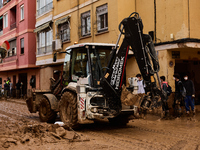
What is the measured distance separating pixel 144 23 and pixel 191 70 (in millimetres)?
4175

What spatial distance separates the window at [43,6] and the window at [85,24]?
479 cm

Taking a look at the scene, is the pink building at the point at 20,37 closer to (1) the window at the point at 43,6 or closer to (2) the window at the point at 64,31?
(1) the window at the point at 43,6

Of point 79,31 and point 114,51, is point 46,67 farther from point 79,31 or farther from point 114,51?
point 114,51

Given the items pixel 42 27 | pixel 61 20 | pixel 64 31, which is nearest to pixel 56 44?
pixel 64 31

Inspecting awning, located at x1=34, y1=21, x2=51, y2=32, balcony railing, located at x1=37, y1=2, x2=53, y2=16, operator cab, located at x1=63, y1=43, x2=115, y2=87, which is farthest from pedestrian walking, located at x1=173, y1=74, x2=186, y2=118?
balcony railing, located at x1=37, y1=2, x2=53, y2=16

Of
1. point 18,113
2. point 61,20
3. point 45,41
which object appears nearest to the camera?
point 18,113

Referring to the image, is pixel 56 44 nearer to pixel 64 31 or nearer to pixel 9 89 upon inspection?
pixel 64 31

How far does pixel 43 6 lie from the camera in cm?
2389

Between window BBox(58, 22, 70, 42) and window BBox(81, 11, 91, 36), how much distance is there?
75.7 inches

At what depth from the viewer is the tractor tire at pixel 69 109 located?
8.57 m

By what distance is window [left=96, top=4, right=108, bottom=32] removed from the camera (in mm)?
17000

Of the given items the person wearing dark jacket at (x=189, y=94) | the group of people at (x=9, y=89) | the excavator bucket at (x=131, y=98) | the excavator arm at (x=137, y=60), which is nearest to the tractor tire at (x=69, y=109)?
the excavator arm at (x=137, y=60)

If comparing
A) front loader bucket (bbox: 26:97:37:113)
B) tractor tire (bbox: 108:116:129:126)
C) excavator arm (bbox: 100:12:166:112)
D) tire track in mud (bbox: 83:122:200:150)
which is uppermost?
excavator arm (bbox: 100:12:166:112)

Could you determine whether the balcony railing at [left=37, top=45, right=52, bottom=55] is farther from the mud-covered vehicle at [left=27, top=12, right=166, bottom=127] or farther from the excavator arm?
the excavator arm
